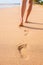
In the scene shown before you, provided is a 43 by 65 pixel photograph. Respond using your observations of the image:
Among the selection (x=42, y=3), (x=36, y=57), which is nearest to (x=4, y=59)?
(x=36, y=57)

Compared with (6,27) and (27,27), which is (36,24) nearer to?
(27,27)

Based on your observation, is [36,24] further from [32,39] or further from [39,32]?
[32,39]

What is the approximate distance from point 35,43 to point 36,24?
0.48 m

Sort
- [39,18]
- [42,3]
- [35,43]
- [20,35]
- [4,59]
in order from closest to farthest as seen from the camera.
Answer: [4,59] < [35,43] < [20,35] < [39,18] < [42,3]

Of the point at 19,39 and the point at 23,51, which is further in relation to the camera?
the point at 19,39

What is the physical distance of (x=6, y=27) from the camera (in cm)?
196

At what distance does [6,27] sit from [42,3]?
1.19m

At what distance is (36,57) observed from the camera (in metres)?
1.43

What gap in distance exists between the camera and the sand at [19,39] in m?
1.40

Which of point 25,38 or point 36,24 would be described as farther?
point 36,24

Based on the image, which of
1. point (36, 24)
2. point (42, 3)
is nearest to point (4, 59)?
point (36, 24)

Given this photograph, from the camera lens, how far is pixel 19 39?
67.1 inches

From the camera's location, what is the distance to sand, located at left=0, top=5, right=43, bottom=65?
1.40m

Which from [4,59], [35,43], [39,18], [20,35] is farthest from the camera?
[39,18]
